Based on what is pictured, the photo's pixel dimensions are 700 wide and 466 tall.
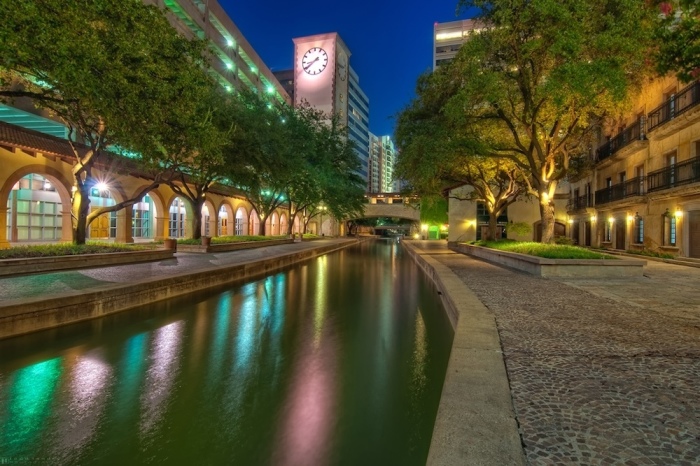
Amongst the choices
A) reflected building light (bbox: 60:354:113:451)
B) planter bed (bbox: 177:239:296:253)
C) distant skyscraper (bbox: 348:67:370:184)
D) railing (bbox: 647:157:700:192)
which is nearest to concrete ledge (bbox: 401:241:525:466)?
reflected building light (bbox: 60:354:113:451)

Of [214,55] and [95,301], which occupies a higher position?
[214,55]

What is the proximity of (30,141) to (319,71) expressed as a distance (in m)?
82.7

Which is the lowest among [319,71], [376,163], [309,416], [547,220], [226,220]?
[309,416]

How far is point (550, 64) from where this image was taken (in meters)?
15.6

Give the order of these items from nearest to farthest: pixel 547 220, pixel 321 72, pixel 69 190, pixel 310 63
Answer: pixel 547 220 → pixel 69 190 → pixel 321 72 → pixel 310 63

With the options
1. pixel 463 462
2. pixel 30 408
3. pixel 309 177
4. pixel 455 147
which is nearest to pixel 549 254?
pixel 455 147

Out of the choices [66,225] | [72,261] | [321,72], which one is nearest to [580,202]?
[72,261]

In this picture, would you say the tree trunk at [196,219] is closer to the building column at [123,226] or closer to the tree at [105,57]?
the building column at [123,226]

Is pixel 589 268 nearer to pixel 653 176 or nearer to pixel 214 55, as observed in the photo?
pixel 653 176

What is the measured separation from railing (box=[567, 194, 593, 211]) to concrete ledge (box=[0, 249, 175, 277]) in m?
32.0

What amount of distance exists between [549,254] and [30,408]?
47.2ft

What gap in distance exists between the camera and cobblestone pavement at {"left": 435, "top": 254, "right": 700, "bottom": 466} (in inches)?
109

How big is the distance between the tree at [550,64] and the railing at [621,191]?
7.56 metres

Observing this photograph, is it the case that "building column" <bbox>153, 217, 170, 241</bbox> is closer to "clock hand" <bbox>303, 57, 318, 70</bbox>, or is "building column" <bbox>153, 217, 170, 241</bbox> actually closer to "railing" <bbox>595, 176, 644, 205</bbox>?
"railing" <bbox>595, 176, 644, 205</bbox>
